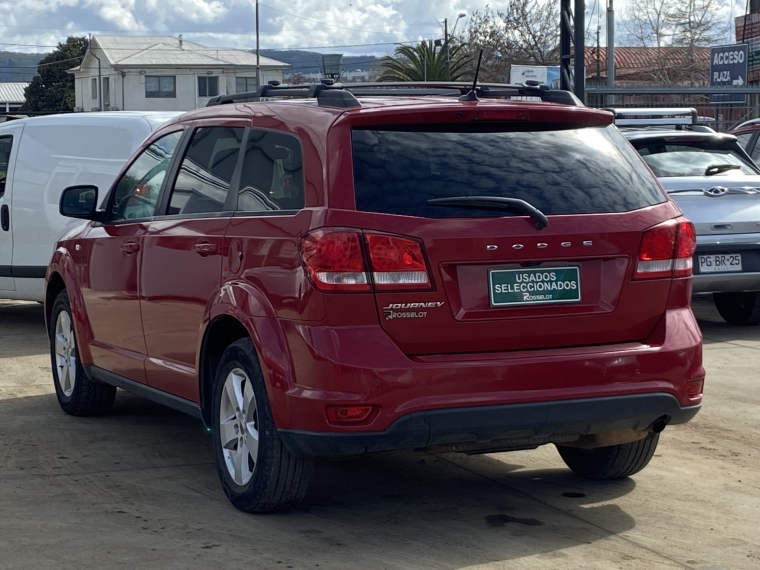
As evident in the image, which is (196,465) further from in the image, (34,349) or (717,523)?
(34,349)

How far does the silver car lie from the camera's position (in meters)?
10.4

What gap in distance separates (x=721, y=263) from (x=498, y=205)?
612 cm

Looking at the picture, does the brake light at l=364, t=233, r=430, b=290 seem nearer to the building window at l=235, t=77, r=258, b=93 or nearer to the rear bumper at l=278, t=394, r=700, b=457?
the rear bumper at l=278, t=394, r=700, b=457

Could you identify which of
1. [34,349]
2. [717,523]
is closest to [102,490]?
[717,523]

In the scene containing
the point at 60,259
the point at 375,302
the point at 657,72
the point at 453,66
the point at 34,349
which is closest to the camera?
the point at 375,302

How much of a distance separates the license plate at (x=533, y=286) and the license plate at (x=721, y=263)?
583 centimetres

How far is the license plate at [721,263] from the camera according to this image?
411 inches

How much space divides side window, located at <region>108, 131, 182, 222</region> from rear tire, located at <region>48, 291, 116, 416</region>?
36.4 inches

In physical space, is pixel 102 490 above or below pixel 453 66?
below

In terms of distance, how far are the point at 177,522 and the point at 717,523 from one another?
7.31ft

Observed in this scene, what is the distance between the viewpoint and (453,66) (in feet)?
150

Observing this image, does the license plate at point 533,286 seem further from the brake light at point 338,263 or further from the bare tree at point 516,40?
the bare tree at point 516,40

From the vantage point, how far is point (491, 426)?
4750 millimetres

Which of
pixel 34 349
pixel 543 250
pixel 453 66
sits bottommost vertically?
pixel 34 349
